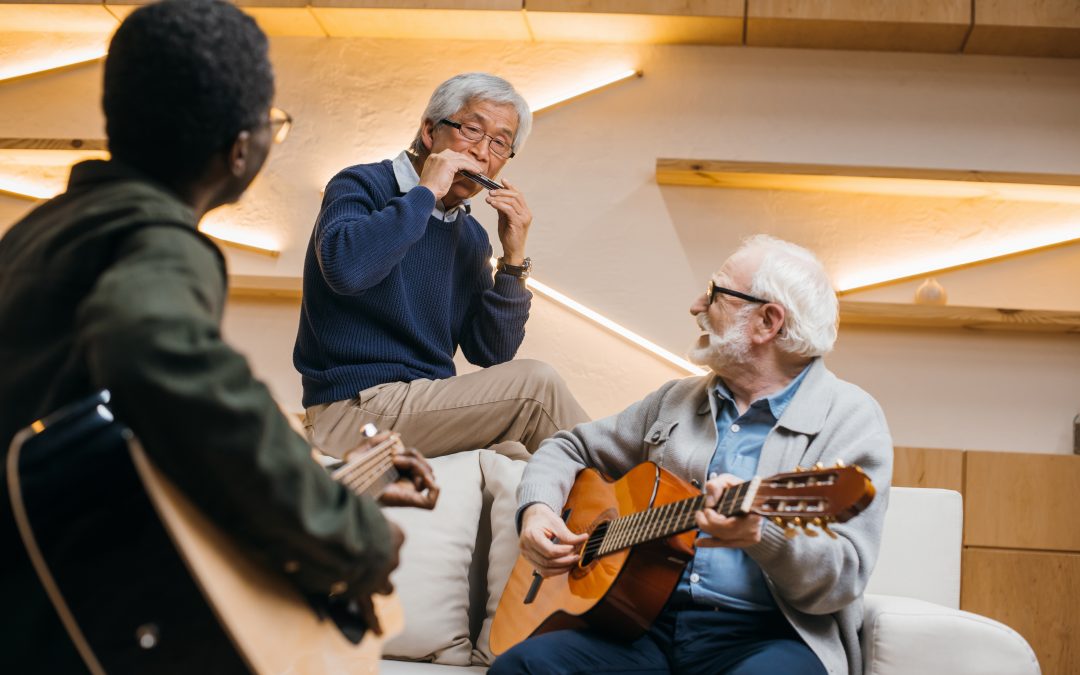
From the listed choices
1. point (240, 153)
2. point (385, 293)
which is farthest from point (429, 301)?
point (240, 153)

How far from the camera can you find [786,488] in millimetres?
1576

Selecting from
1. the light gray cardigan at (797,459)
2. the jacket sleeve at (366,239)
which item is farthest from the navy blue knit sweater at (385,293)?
the light gray cardigan at (797,459)

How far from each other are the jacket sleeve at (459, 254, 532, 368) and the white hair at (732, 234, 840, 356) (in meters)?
0.82

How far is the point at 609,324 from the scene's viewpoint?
4.17 metres

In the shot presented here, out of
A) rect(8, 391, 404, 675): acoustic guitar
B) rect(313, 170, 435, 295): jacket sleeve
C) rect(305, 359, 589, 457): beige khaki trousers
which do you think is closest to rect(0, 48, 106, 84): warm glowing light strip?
rect(313, 170, 435, 295): jacket sleeve

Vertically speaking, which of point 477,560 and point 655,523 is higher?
point 655,523

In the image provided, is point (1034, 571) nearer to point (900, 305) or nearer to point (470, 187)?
point (900, 305)

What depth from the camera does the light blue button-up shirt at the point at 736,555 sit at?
1940 millimetres

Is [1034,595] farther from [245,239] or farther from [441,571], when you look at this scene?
[245,239]

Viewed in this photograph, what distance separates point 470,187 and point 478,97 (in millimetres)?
239

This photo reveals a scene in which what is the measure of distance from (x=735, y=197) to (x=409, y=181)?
1.69 m

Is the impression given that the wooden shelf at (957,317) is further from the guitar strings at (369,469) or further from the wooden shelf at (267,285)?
the guitar strings at (369,469)

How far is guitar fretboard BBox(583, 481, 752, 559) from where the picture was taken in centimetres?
166

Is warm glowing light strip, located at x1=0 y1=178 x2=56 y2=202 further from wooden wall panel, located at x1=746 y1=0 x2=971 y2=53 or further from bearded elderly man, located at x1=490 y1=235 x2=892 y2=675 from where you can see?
bearded elderly man, located at x1=490 y1=235 x2=892 y2=675
